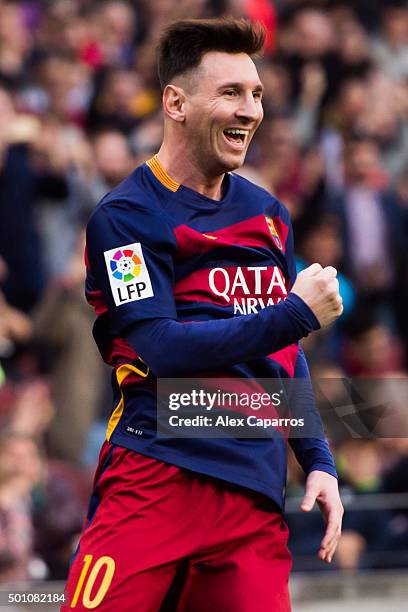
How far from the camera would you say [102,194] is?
8.48 meters

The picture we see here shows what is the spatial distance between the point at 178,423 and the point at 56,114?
5.10 m

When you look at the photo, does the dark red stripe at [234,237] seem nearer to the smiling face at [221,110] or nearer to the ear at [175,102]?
the smiling face at [221,110]

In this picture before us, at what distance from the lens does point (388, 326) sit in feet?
33.3

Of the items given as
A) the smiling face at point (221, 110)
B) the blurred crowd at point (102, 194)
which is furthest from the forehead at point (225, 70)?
the blurred crowd at point (102, 194)

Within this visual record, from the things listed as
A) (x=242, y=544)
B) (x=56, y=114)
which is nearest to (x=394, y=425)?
(x=242, y=544)

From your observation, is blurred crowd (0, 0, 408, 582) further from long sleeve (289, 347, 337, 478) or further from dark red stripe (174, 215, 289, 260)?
dark red stripe (174, 215, 289, 260)

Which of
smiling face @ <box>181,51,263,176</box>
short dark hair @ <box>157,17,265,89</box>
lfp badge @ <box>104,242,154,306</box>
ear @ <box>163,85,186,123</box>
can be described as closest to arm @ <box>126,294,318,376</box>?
lfp badge @ <box>104,242,154,306</box>

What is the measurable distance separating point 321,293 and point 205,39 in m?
0.85

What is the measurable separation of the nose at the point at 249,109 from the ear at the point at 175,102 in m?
0.18

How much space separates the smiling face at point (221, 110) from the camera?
3834 mm

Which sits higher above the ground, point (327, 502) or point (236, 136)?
point (236, 136)

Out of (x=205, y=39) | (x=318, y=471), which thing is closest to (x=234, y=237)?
(x=205, y=39)

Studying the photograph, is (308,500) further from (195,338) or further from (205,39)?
(205,39)

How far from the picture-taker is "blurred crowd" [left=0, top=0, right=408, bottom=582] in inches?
301
